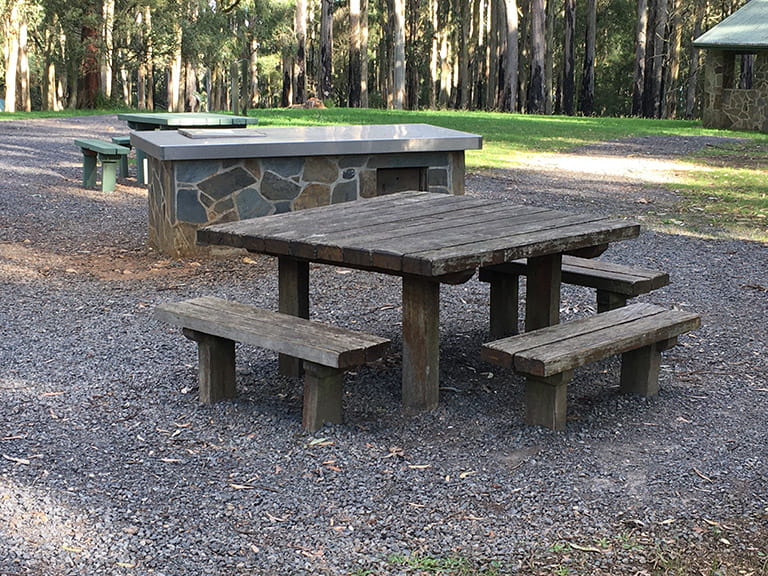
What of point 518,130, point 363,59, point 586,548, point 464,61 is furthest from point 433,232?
point 464,61

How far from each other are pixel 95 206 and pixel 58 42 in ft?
136

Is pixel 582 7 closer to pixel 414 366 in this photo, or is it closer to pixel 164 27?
pixel 164 27

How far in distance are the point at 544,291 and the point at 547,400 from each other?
103 cm

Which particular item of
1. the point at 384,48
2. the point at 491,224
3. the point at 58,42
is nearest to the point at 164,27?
the point at 58,42

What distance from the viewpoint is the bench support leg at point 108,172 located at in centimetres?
1227

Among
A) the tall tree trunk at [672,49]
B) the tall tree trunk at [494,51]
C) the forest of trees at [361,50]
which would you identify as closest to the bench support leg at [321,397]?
the forest of trees at [361,50]

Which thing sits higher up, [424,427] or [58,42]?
[58,42]

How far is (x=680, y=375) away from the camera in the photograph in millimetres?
5379

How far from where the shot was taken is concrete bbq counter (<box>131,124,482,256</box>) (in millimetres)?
8195

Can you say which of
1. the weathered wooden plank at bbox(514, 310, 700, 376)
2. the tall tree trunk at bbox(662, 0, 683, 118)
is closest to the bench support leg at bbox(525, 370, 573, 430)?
the weathered wooden plank at bbox(514, 310, 700, 376)

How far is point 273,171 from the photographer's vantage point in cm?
848

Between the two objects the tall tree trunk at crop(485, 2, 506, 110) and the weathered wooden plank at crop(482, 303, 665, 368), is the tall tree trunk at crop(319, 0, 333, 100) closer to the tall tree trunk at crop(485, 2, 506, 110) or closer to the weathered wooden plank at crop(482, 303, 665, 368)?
the tall tree trunk at crop(485, 2, 506, 110)

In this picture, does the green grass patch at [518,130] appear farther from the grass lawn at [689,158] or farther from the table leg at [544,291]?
the table leg at [544,291]

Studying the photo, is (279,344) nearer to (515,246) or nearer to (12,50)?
(515,246)
